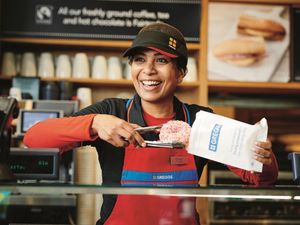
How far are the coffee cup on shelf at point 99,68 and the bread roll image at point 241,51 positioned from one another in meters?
0.80

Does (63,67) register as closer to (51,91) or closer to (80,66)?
(80,66)

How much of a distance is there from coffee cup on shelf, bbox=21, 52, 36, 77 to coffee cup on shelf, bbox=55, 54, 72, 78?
167mm

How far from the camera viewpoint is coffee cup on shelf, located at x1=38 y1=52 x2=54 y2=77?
3537 mm

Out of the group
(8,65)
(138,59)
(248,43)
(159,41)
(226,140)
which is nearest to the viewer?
(226,140)

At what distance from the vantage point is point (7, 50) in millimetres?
3744

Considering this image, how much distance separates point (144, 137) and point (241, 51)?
215cm

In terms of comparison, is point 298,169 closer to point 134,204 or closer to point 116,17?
point 134,204

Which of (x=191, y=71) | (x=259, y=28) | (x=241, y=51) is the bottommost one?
(x=191, y=71)

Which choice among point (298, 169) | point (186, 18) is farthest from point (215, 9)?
point (298, 169)

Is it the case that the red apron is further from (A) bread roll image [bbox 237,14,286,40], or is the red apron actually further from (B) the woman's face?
(A) bread roll image [bbox 237,14,286,40]

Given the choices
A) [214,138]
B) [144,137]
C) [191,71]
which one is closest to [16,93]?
[191,71]

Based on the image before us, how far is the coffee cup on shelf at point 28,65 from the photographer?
3.53 m

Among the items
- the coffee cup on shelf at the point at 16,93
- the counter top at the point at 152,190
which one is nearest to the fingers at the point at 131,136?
the counter top at the point at 152,190

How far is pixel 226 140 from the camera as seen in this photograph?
1.22m
